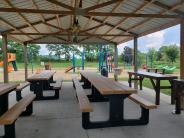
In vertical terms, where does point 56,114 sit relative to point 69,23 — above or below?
below

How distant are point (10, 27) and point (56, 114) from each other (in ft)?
16.8

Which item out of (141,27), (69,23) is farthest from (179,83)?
(69,23)

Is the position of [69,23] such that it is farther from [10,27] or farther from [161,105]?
[161,105]

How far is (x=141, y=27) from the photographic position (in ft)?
26.9

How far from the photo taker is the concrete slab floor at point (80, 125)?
3.56 meters

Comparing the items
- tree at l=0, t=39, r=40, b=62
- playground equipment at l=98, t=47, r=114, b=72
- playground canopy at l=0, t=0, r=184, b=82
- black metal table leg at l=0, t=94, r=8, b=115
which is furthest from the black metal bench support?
tree at l=0, t=39, r=40, b=62

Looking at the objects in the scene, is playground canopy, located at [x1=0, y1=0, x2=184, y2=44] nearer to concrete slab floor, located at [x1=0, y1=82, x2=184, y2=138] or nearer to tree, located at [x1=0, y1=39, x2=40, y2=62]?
concrete slab floor, located at [x1=0, y1=82, x2=184, y2=138]

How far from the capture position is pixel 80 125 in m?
4.05

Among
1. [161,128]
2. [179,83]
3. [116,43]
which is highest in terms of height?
[116,43]

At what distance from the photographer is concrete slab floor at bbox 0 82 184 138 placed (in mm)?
3564

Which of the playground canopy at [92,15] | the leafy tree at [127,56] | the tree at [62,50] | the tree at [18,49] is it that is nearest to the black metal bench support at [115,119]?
the playground canopy at [92,15]

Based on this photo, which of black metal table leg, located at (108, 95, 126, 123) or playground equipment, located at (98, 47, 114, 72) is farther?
playground equipment, located at (98, 47, 114, 72)

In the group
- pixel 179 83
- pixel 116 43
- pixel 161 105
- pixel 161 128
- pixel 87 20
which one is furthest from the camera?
pixel 116 43

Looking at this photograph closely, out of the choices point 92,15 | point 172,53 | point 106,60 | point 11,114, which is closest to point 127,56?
point 172,53
